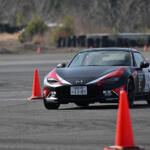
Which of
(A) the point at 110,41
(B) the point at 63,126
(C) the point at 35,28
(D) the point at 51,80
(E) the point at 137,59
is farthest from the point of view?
(C) the point at 35,28

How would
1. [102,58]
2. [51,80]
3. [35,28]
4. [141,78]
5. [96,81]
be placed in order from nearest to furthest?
[96,81], [51,80], [141,78], [102,58], [35,28]

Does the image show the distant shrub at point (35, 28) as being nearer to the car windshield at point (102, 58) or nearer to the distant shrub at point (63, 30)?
the distant shrub at point (63, 30)

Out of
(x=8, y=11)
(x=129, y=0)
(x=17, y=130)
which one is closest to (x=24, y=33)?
(x=129, y=0)

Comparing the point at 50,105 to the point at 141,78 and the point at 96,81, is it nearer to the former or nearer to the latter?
the point at 96,81

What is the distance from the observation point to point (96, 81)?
1398 centimetres

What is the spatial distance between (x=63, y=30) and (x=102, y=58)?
55.9 metres

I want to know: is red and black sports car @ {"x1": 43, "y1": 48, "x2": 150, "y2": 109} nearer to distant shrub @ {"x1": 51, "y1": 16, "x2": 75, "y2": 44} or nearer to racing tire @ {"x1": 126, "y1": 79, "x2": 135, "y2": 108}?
racing tire @ {"x1": 126, "y1": 79, "x2": 135, "y2": 108}

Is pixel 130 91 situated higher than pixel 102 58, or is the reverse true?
pixel 102 58

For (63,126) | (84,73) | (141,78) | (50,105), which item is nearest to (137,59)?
(141,78)

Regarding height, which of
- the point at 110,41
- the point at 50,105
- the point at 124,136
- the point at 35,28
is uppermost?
the point at 124,136

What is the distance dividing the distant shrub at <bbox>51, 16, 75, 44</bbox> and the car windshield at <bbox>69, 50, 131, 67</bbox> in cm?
5367

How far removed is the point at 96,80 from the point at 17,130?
3.61 metres

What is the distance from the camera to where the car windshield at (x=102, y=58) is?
49.8 feet

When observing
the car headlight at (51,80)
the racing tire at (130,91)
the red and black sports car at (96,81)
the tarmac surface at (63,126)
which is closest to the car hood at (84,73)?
the red and black sports car at (96,81)
